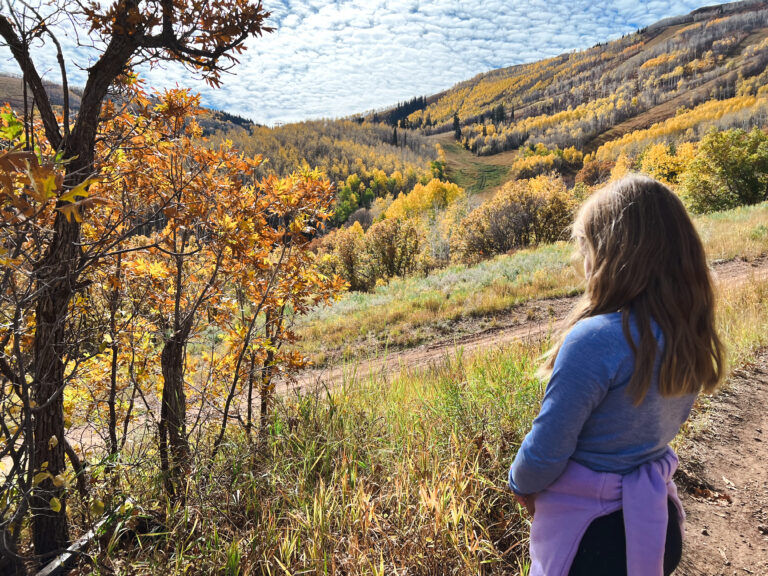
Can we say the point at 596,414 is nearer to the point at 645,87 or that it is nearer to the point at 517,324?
Answer: the point at 517,324

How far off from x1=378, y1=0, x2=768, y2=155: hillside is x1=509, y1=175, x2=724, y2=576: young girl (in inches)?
3509

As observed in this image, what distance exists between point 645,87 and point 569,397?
166749mm

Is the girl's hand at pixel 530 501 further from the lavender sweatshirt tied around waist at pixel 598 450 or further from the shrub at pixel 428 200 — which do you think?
the shrub at pixel 428 200

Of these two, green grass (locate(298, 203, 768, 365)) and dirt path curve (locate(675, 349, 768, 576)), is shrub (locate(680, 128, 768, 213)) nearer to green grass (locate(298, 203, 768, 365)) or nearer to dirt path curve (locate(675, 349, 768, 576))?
green grass (locate(298, 203, 768, 365))

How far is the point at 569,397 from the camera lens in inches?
47.0

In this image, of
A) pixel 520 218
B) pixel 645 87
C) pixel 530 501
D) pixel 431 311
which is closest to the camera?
→ pixel 530 501

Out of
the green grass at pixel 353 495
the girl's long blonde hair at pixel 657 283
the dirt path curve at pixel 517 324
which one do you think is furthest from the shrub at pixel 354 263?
the girl's long blonde hair at pixel 657 283

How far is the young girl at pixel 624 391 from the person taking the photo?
3.91ft

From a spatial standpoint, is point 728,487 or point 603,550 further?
point 728,487

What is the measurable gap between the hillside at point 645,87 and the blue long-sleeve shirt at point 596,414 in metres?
89.3

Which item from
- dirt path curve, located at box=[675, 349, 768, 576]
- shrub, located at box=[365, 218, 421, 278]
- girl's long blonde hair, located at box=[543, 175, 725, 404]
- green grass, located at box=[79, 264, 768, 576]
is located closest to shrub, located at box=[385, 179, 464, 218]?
shrub, located at box=[365, 218, 421, 278]

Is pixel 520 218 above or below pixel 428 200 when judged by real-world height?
below

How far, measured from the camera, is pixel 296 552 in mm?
2107

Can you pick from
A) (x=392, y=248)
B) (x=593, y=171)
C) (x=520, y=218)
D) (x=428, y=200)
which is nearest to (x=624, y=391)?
(x=392, y=248)
